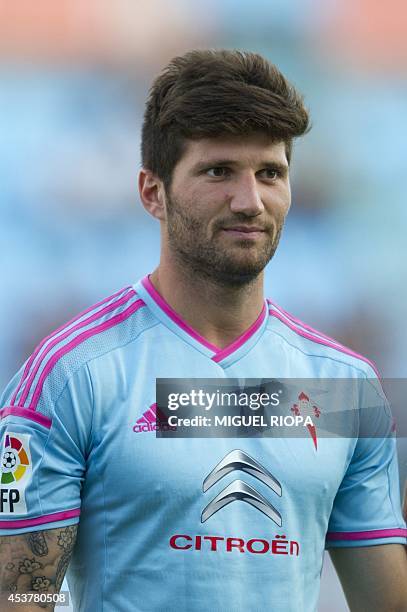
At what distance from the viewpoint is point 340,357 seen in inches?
77.5

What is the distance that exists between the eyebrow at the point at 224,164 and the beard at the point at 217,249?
7 centimetres

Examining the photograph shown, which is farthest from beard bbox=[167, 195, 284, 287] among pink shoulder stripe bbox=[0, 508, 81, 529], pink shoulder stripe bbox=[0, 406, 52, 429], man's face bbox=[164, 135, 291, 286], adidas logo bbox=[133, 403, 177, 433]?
pink shoulder stripe bbox=[0, 508, 81, 529]

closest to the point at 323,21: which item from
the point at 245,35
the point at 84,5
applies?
the point at 245,35

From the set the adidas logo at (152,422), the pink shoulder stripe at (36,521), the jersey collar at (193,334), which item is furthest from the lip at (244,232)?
the pink shoulder stripe at (36,521)

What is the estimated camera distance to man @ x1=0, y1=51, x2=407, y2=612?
5.54 feet

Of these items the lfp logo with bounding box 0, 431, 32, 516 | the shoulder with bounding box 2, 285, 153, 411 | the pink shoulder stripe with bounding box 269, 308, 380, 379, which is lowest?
the lfp logo with bounding box 0, 431, 32, 516

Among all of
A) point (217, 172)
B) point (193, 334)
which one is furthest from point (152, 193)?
point (193, 334)

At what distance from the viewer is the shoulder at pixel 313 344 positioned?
196cm

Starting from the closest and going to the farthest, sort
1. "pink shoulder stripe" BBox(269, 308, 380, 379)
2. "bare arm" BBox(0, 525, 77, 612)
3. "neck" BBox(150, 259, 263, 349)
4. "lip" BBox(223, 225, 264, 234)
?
"bare arm" BBox(0, 525, 77, 612)
"lip" BBox(223, 225, 264, 234)
"neck" BBox(150, 259, 263, 349)
"pink shoulder stripe" BBox(269, 308, 380, 379)

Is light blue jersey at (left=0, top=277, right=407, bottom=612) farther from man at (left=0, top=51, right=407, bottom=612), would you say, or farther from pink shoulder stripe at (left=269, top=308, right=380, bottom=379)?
pink shoulder stripe at (left=269, top=308, right=380, bottom=379)

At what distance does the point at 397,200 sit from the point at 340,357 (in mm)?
4139

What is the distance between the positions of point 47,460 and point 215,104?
75 cm

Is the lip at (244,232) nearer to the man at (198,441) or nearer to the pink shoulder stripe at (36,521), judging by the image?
the man at (198,441)

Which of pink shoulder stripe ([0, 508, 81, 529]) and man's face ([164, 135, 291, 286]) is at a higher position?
man's face ([164, 135, 291, 286])
